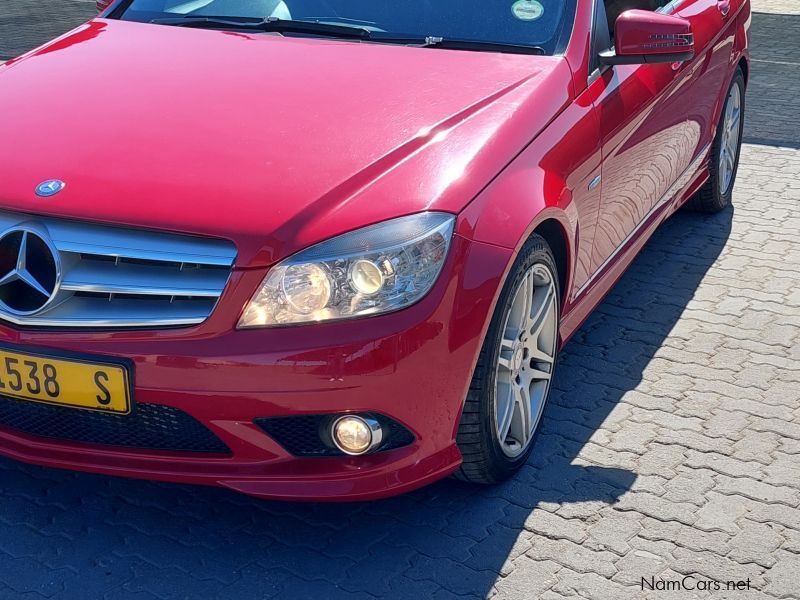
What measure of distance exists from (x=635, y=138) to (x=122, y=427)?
7.54 feet

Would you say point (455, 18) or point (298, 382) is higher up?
point (455, 18)

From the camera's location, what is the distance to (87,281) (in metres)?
3.02

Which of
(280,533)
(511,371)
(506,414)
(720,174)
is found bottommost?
(720,174)

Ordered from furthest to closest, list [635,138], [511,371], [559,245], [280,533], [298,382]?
1. [635,138]
2. [559,245]
3. [511,371]
4. [280,533]
5. [298,382]

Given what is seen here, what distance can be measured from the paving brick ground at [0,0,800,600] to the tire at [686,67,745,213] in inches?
64.7

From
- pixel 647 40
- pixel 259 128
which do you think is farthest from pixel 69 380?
pixel 647 40

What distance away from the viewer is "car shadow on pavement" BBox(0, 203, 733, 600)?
3.21m

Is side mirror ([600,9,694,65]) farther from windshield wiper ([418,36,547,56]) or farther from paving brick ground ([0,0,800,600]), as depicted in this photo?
paving brick ground ([0,0,800,600])

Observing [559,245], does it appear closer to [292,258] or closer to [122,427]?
[292,258]

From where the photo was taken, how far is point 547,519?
3.54m

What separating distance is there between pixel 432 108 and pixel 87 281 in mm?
1188

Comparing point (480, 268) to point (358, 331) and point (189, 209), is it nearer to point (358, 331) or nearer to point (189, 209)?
point (358, 331)

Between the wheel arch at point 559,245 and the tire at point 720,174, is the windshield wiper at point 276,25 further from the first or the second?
the tire at point 720,174

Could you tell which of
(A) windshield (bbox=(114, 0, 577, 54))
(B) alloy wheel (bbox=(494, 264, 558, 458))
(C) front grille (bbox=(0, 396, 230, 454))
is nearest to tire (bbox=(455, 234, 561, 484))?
(B) alloy wheel (bbox=(494, 264, 558, 458))
